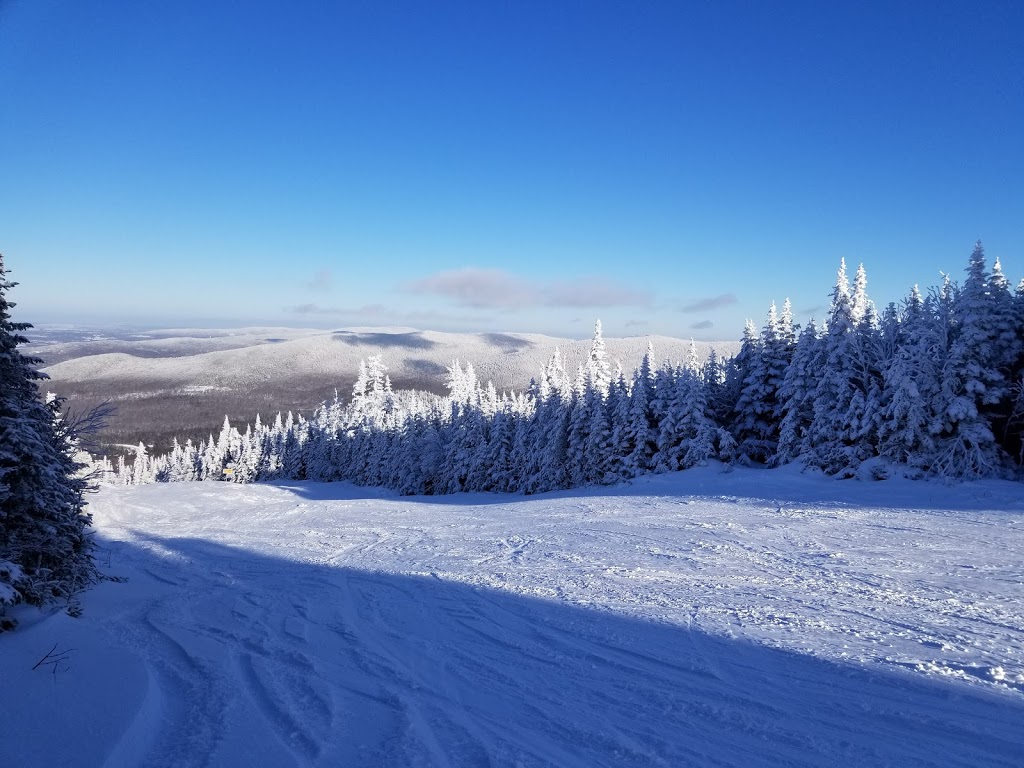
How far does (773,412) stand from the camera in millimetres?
35438

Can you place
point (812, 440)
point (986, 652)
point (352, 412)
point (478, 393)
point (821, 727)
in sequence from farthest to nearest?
point (352, 412)
point (478, 393)
point (812, 440)
point (986, 652)
point (821, 727)

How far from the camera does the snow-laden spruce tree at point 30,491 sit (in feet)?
25.6

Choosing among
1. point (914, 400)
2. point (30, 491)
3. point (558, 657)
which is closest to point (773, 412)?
point (914, 400)

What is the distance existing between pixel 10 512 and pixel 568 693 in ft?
27.4

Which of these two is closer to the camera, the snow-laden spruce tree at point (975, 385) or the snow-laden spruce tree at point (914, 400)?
the snow-laden spruce tree at point (975, 385)

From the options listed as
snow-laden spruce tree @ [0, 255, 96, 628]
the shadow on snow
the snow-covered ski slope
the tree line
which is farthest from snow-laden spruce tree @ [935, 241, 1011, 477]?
snow-laden spruce tree @ [0, 255, 96, 628]

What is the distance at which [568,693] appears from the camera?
5914 millimetres

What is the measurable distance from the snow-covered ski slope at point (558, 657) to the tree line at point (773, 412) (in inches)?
401

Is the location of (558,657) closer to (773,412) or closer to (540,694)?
(540,694)

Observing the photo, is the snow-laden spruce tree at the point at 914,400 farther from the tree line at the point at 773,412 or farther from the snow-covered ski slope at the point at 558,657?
the snow-covered ski slope at the point at 558,657

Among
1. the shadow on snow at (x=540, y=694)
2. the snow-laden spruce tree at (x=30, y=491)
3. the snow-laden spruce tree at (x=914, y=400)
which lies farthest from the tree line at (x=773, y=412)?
the snow-laden spruce tree at (x=30, y=491)

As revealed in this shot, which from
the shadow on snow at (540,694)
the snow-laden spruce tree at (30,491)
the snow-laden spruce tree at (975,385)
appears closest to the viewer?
the shadow on snow at (540,694)

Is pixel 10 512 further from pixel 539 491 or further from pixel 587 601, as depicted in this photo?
pixel 539 491

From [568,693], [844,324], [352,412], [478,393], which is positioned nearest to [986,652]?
[568,693]
